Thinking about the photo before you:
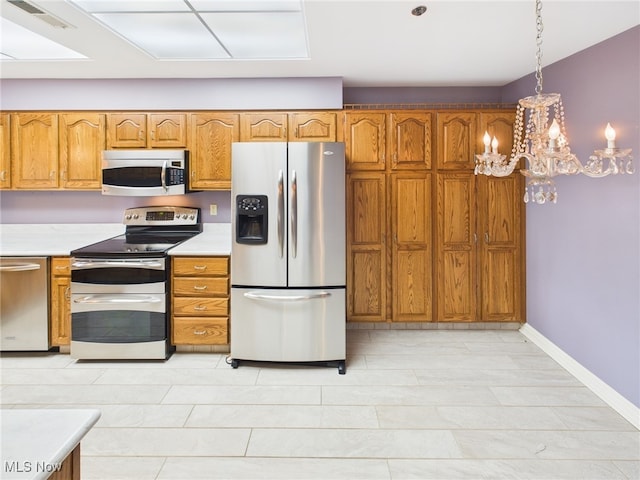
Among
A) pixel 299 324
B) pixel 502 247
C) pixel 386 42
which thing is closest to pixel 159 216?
pixel 299 324

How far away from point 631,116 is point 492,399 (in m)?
1.90

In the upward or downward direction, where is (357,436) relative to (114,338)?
downward

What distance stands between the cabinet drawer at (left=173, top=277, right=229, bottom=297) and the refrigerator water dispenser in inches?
17.7

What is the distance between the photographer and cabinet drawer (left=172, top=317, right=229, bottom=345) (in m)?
3.76

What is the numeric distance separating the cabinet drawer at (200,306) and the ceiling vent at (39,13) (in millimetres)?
2025

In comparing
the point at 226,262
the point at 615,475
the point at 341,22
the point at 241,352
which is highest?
the point at 341,22

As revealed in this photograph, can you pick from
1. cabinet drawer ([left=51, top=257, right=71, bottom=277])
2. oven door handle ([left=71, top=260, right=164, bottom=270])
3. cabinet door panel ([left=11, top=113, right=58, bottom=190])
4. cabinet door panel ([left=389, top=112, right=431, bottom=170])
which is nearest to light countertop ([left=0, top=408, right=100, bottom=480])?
oven door handle ([left=71, top=260, right=164, bottom=270])

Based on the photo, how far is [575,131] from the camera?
3.41 m

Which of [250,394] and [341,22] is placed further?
[250,394]

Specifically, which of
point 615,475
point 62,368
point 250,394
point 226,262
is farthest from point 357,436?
point 62,368

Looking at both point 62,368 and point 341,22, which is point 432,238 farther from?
point 62,368

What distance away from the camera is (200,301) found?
→ 375cm

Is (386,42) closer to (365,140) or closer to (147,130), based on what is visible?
(365,140)

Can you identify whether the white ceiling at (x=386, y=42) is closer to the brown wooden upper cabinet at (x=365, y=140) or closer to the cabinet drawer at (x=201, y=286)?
the brown wooden upper cabinet at (x=365, y=140)
